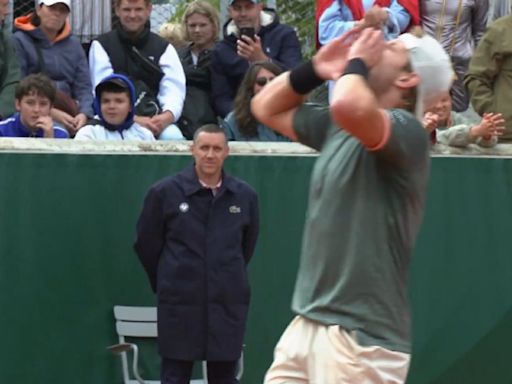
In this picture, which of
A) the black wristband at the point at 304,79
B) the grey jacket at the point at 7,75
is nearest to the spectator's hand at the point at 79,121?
the grey jacket at the point at 7,75

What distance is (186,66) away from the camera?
9.60 metres

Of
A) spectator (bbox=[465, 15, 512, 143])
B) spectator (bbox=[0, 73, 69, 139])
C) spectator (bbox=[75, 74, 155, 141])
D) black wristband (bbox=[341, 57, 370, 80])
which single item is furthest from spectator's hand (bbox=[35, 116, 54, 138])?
black wristband (bbox=[341, 57, 370, 80])

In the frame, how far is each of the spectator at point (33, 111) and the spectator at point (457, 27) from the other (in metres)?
2.98

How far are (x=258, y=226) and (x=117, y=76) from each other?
4.66ft

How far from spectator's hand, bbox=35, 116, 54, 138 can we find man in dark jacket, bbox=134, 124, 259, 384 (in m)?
0.97

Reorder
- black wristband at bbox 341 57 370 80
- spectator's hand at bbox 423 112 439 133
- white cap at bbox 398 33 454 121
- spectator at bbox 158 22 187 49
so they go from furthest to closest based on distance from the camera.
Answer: spectator at bbox 158 22 187 49 < spectator's hand at bbox 423 112 439 133 < white cap at bbox 398 33 454 121 < black wristband at bbox 341 57 370 80

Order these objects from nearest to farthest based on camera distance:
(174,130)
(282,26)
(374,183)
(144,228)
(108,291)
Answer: (374,183), (144,228), (108,291), (174,130), (282,26)

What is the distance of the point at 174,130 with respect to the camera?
888 centimetres

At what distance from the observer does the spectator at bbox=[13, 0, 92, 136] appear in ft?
29.4

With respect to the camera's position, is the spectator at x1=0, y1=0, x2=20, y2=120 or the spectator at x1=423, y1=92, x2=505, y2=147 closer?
the spectator at x1=423, y1=92, x2=505, y2=147

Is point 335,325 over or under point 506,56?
under

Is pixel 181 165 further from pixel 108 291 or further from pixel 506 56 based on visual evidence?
pixel 506 56

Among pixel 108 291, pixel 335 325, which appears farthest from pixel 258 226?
pixel 335 325

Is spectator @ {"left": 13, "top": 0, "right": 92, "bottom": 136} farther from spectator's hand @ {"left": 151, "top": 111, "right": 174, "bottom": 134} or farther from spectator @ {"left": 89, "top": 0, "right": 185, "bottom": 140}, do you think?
spectator's hand @ {"left": 151, "top": 111, "right": 174, "bottom": 134}
